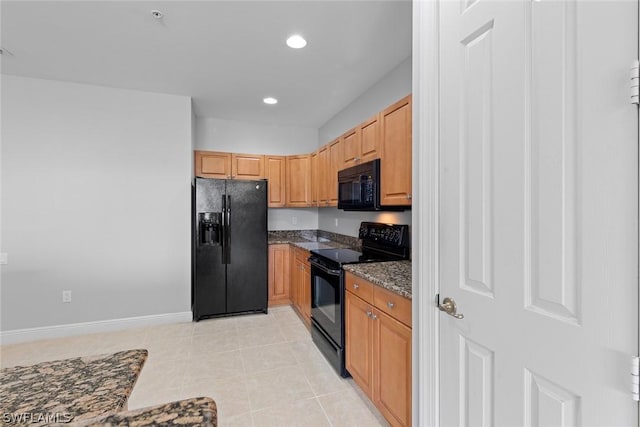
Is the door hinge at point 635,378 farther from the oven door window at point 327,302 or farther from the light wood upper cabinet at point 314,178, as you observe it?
the light wood upper cabinet at point 314,178

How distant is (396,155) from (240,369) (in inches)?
85.0

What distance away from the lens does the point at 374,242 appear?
3020mm

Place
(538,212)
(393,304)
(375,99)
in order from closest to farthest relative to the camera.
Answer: (538,212), (393,304), (375,99)

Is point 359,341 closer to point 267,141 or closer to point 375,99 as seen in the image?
point 375,99

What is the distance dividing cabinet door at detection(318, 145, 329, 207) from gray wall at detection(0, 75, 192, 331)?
161cm

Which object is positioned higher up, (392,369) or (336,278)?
(336,278)

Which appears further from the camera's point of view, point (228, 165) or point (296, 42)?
point (228, 165)

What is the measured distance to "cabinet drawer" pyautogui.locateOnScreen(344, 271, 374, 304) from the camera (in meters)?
1.94

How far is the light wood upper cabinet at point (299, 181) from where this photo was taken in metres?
4.40

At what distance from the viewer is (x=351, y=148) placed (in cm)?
298

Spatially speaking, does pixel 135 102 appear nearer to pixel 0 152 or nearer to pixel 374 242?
pixel 0 152

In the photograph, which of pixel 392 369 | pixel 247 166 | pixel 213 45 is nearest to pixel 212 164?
pixel 247 166

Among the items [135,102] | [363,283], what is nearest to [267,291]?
[363,283]

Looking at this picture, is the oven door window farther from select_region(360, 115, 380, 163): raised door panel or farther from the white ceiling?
the white ceiling
